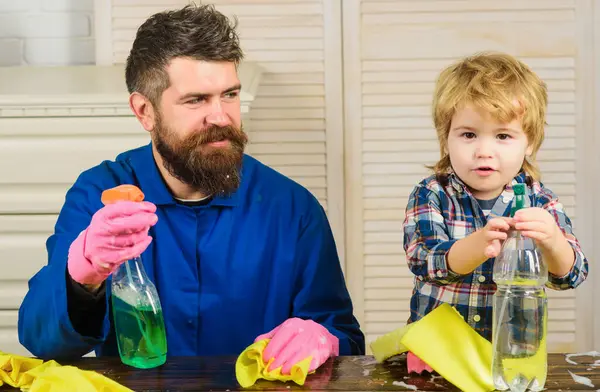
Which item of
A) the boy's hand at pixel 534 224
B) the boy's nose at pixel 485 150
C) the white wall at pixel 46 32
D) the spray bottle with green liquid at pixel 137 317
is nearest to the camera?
the boy's hand at pixel 534 224

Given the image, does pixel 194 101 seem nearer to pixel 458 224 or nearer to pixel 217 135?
pixel 217 135

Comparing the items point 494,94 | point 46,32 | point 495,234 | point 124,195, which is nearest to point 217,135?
point 124,195

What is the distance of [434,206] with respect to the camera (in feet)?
4.95

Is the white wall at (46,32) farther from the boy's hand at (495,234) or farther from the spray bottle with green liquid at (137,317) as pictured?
the boy's hand at (495,234)

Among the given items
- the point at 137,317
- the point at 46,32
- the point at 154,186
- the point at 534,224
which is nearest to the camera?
the point at 534,224

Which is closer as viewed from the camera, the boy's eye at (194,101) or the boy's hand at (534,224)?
the boy's hand at (534,224)

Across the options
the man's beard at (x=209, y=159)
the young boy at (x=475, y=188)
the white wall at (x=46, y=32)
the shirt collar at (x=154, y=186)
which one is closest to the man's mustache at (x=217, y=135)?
the man's beard at (x=209, y=159)

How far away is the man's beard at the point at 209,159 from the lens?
1.55 metres

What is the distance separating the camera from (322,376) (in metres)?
1.25

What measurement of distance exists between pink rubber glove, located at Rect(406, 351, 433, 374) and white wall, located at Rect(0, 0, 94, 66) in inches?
80.8

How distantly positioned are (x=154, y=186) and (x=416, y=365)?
619 mm

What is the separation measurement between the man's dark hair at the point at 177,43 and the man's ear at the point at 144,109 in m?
0.02

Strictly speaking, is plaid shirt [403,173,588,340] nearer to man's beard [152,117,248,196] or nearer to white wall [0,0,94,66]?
man's beard [152,117,248,196]

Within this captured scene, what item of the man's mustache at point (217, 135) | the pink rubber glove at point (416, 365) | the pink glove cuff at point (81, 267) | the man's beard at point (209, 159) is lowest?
the pink rubber glove at point (416, 365)
